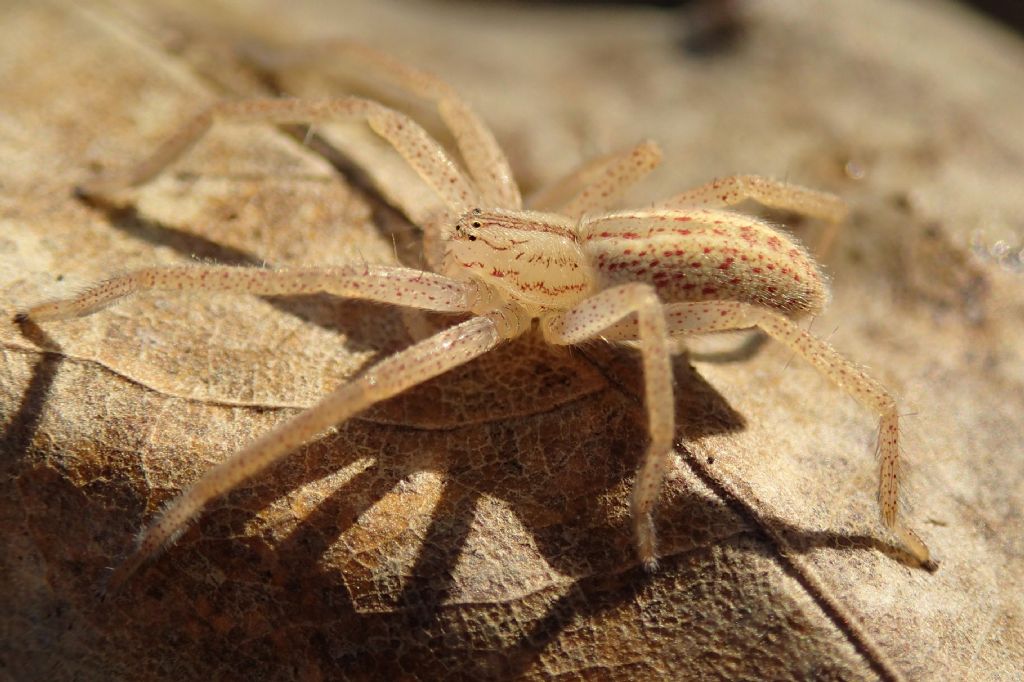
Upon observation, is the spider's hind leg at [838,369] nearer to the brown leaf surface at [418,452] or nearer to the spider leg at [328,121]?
the brown leaf surface at [418,452]

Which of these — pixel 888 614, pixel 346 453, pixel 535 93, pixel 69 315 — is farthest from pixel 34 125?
pixel 888 614

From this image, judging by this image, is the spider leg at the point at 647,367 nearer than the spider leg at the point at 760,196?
Yes

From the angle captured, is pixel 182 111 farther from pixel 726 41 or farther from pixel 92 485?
pixel 726 41

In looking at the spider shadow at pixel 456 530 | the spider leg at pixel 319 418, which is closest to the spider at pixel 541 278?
the spider leg at pixel 319 418

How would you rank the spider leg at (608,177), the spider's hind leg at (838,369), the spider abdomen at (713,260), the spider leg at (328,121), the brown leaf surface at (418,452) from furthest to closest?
the spider leg at (608,177), the spider leg at (328,121), the spider abdomen at (713,260), the spider's hind leg at (838,369), the brown leaf surface at (418,452)

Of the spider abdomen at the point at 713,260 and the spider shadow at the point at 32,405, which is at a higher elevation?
the spider abdomen at the point at 713,260

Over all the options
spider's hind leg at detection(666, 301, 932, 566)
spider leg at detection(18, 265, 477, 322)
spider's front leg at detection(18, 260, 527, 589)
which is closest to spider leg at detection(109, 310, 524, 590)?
spider's front leg at detection(18, 260, 527, 589)

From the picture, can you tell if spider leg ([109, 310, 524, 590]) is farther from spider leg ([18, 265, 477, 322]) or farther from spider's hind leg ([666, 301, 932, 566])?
spider's hind leg ([666, 301, 932, 566])

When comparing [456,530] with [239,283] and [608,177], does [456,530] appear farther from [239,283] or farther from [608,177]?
[608,177]
